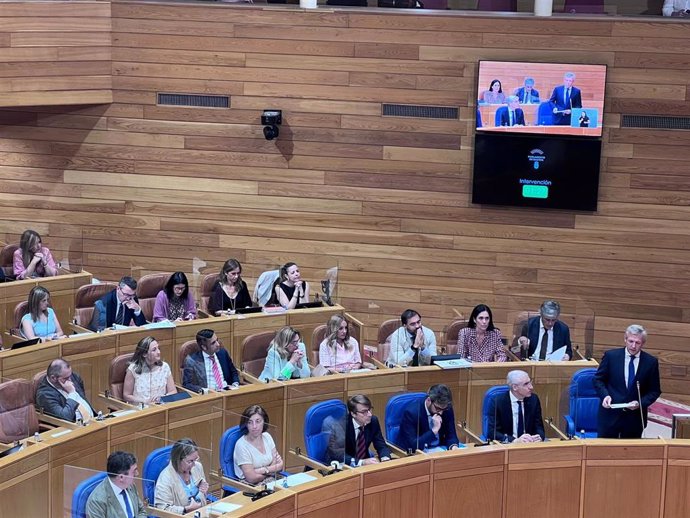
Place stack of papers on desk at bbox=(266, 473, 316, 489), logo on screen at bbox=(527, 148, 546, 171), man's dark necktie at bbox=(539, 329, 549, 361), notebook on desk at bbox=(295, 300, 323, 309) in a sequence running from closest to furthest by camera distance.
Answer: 1. stack of papers on desk at bbox=(266, 473, 316, 489)
2. man's dark necktie at bbox=(539, 329, 549, 361)
3. notebook on desk at bbox=(295, 300, 323, 309)
4. logo on screen at bbox=(527, 148, 546, 171)

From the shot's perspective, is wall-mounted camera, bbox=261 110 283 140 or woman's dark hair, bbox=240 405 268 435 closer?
woman's dark hair, bbox=240 405 268 435

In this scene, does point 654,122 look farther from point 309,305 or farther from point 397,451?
point 397,451

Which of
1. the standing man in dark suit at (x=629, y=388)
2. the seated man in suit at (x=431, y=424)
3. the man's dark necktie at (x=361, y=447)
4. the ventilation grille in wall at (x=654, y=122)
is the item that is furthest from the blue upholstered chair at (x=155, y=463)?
the ventilation grille in wall at (x=654, y=122)

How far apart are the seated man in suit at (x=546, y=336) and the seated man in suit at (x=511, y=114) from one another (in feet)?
7.16

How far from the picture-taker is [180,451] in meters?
5.67

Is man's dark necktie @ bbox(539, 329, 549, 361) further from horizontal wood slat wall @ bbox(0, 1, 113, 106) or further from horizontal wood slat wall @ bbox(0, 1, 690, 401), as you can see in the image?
horizontal wood slat wall @ bbox(0, 1, 113, 106)

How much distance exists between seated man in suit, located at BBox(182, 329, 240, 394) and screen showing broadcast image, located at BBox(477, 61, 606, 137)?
12.0 feet

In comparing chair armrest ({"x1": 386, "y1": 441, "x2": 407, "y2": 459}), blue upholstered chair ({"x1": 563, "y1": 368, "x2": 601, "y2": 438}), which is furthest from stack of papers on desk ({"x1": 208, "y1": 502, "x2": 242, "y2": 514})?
blue upholstered chair ({"x1": 563, "y1": 368, "x2": 601, "y2": 438})

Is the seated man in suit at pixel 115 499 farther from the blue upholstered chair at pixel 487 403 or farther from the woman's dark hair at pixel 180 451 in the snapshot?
the blue upholstered chair at pixel 487 403

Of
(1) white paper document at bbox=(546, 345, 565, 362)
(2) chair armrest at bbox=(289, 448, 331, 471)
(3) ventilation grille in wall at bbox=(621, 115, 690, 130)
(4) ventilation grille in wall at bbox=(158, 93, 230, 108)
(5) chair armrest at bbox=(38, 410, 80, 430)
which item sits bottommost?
(2) chair armrest at bbox=(289, 448, 331, 471)

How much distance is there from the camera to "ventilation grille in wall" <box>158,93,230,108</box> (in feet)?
34.3

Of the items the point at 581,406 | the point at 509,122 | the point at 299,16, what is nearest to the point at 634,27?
the point at 509,122

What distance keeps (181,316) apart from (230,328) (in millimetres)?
460

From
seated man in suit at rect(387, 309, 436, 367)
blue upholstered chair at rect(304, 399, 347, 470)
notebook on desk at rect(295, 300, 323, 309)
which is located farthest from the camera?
notebook on desk at rect(295, 300, 323, 309)
